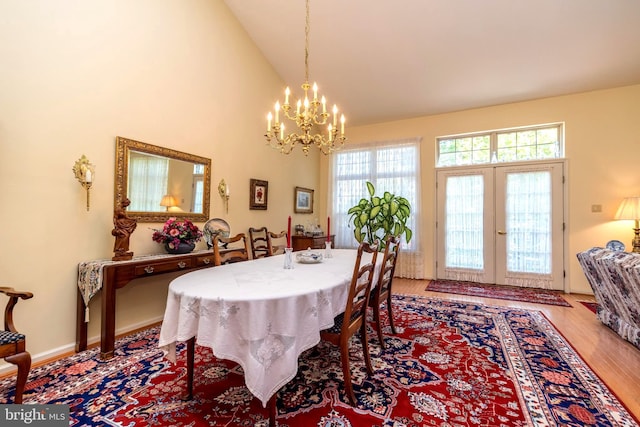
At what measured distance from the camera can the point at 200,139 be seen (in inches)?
139

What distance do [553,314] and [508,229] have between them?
171cm

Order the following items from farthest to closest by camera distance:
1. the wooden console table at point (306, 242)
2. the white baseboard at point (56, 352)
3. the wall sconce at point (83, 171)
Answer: the wooden console table at point (306, 242) → the wall sconce at point (83, 171) → the white baseboard at point (56, 352)

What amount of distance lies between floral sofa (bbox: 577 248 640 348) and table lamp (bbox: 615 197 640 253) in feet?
5.24

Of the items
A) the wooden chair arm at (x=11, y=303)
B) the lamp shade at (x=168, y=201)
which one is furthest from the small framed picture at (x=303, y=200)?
the wooden chair arm at (x=11, y=303)

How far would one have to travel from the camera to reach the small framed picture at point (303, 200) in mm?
5379

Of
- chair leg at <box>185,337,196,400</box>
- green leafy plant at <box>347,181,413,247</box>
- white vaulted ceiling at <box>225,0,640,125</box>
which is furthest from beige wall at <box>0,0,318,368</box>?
green leafy plant at <box>347,181,413,247</box>

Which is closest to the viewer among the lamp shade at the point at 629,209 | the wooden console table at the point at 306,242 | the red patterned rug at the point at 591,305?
the red patterned rug at the point at 591,305

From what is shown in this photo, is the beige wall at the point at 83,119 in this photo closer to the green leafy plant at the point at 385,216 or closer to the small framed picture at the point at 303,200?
the small framed picture at the point at 303,200

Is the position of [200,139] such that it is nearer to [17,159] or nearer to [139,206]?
[139,206]

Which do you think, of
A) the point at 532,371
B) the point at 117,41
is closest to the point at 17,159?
the point at 117,41

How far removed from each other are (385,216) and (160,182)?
11.2 feet

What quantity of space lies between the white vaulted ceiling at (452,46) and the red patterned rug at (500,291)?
9.96 feet

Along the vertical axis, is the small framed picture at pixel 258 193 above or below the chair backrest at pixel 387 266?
above

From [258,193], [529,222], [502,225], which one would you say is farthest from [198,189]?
[529,222]
